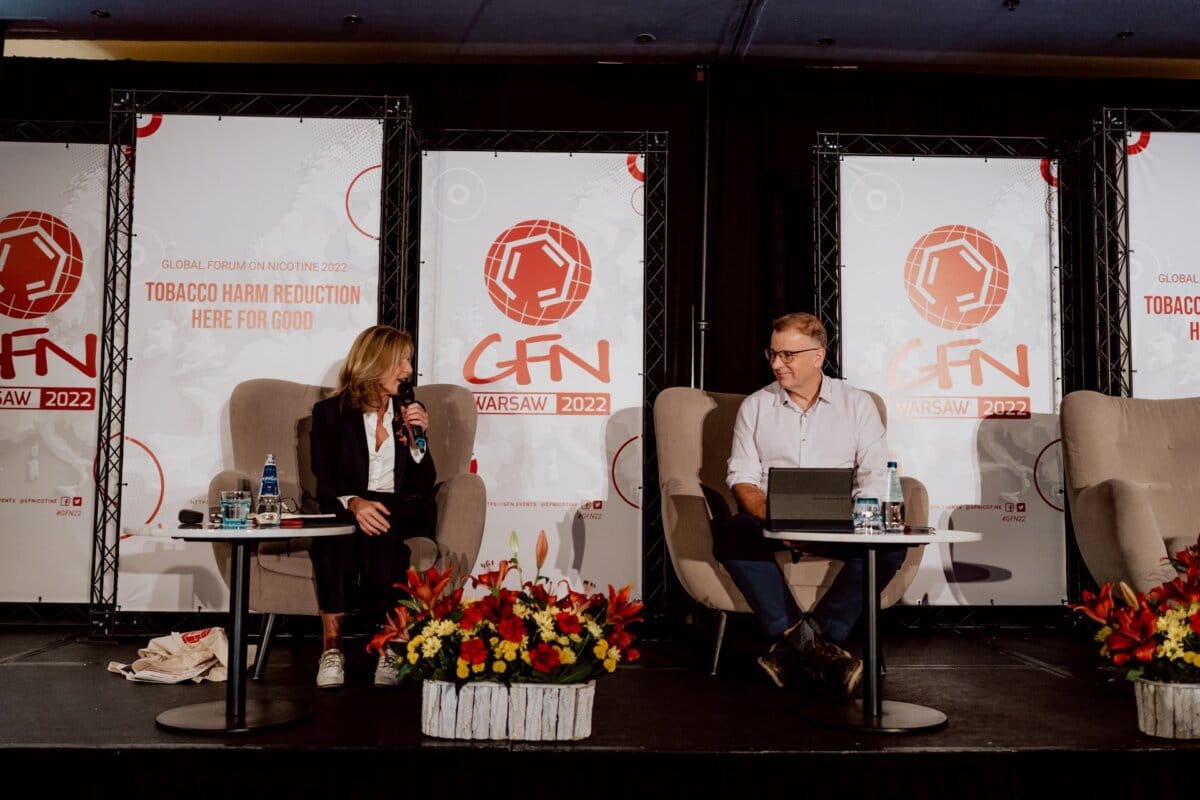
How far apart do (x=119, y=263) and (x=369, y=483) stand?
2189mm

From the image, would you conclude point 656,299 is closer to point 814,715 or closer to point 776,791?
point 814,715

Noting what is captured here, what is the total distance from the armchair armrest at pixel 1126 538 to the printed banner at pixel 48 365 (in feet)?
14.2

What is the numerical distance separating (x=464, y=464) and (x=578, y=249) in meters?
1.45

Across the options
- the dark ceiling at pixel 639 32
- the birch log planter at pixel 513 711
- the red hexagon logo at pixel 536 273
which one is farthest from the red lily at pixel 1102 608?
the dark ceiling at pixel 639 32

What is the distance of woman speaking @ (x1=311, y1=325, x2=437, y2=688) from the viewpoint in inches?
137

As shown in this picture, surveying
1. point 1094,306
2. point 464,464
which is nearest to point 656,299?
point 464,464

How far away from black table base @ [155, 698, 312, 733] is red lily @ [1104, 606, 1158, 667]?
2.09m

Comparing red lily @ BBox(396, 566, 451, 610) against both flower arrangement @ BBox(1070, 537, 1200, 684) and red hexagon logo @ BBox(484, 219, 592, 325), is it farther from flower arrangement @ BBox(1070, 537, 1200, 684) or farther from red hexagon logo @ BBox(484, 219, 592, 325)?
red hexagon logo @ BBox(484, 219, 592, 325)

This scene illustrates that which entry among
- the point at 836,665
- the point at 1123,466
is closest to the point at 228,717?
the point at 836,665

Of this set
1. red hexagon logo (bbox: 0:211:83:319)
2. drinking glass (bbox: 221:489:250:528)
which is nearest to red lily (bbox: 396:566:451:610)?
drinking glass (bbox: 221:489:250:528)

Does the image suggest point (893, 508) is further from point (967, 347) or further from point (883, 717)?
point (967, 347)

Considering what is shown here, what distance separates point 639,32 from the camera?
A: 5.29 metres

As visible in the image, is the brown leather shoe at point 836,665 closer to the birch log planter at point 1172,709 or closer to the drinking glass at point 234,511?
the birch log planter at point 1172,709

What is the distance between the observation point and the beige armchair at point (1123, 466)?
3861 mm
